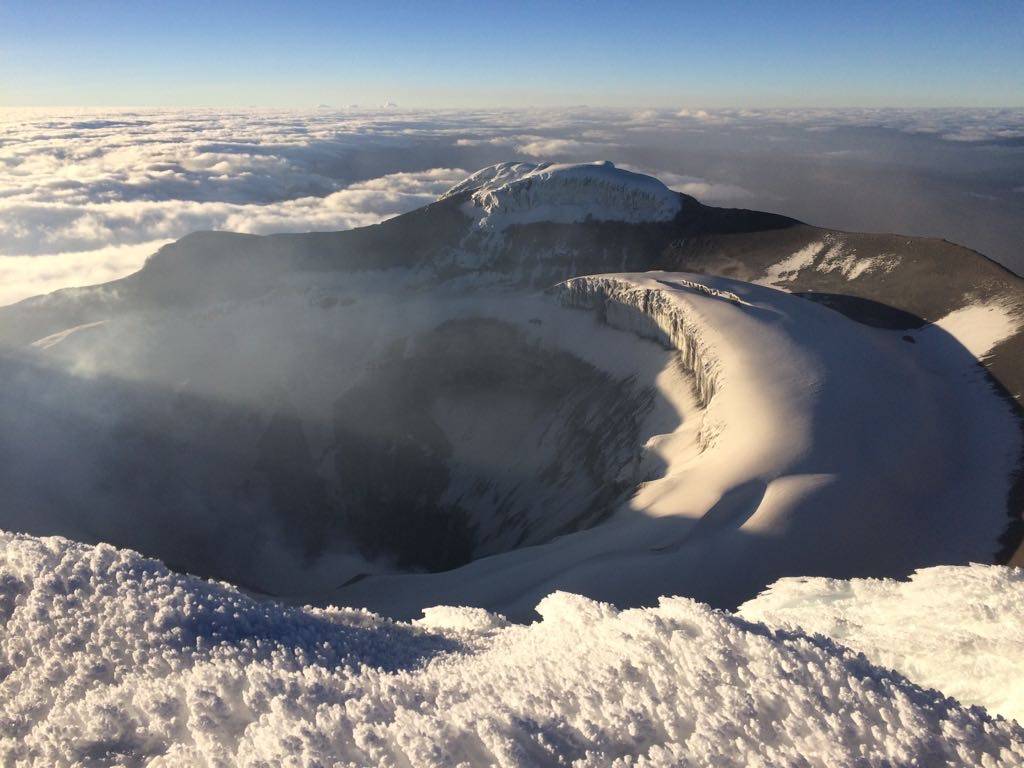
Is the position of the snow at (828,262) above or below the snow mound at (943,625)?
below

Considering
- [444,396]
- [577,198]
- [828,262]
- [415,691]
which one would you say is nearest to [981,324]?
[828,262]

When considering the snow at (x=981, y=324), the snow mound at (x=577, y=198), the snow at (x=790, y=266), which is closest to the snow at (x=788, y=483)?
the snow at (x=981, y=324)

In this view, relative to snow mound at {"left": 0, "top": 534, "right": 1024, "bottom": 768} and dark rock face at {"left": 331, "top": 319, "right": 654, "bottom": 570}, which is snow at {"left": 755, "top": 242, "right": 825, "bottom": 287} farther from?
snow mound at {"left": 0, "top": 534, "right": 1024, "bottom": 768}

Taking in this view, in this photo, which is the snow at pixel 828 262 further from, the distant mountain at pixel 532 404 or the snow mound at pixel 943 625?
the snow mound at pixel 943 625

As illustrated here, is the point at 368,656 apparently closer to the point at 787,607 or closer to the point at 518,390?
the point at 787,607

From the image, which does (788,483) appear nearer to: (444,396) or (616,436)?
(616,436)

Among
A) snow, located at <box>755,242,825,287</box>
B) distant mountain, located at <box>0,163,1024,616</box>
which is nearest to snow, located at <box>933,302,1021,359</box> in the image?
distant mountain, located at <box>0,163,1024,616</box>
